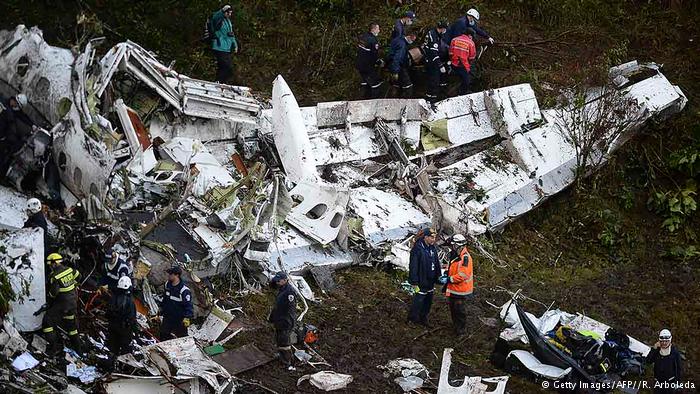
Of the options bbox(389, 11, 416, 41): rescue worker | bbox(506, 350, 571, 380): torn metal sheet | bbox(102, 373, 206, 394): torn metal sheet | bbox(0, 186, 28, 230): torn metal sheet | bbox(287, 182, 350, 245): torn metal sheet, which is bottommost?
bbox(506, 350, 571, 380): torn metal sheet

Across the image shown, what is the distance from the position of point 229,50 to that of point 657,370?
7.18 metres

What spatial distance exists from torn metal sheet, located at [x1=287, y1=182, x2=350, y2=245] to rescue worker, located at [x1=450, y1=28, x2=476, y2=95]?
11.2 feet

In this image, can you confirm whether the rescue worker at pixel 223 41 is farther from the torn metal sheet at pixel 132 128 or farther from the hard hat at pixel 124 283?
the hard hat at pixel 124 283

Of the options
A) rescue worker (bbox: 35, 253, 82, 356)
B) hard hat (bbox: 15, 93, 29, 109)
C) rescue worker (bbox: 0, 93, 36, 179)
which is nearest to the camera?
rescue worker (bbox: 35, 253, 82, 356)

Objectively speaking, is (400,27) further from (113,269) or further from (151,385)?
(151,385)

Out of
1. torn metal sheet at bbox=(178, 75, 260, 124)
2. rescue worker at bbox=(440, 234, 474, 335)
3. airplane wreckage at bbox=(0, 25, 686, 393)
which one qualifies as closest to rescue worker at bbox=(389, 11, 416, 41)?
airplane wreckage at bbox=(0, 25, 686, 393)

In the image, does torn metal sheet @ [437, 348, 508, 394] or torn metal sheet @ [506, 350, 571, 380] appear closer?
torn metal sheet @ [437, 348, 508, 394]

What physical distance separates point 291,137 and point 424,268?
2.79m

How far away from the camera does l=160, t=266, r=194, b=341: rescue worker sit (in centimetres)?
866

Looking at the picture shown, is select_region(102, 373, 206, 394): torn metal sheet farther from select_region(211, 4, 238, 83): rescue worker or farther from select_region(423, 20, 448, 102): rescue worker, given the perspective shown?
select_region(423, 20, 448, 102): rescue worker

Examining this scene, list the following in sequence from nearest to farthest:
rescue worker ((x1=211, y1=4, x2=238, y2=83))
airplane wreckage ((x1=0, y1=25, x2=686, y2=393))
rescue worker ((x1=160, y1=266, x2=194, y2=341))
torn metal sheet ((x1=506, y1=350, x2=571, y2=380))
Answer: rescue worker ((x1=160, y1=266, x2=194, y2=341)) < airplane wreckage ((x1=0, y1=25, x2=686, y2=393)) < torn metal sheet ((x1=506, y1=350, x2=571, y2=380)) < rescue worker ((x1=211, y1=4, x2=238, y2=83))

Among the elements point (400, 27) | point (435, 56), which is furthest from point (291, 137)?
point (435, 56)

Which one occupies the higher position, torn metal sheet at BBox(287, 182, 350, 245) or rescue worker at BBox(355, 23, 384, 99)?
rescue worker at BBox(355, 23, 384, 99)

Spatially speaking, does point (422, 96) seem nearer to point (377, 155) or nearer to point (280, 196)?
point (377, 155)
